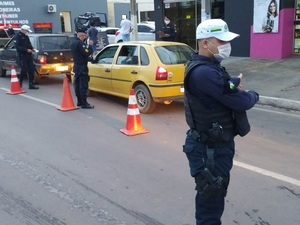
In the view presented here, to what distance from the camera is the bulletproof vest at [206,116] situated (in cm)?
259

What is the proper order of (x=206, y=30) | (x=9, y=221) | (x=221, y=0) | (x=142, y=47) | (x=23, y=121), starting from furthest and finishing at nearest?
1. (x=221, y=0)
2. (x=142, y=47)
3. (x=23, y=121)
4. (x=9, y=221)
5. (x=206, y=30)

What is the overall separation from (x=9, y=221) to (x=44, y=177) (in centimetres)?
104

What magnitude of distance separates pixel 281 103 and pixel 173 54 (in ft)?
8.31

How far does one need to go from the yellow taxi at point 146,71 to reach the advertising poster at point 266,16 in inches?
243

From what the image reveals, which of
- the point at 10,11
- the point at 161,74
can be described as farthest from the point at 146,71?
the point at 10,11

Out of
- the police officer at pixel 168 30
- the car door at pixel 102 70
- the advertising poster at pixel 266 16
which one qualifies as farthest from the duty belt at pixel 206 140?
the police officer at pixel 168 30

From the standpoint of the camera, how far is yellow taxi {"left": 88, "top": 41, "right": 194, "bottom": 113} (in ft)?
24.9

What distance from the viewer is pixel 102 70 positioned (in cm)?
893

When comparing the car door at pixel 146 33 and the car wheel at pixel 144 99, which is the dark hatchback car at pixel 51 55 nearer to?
the car wheel at pixel 144 99

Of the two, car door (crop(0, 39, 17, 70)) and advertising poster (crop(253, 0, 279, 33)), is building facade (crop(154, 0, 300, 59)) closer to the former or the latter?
advertising poster (crop(253, 0, 279, 33))

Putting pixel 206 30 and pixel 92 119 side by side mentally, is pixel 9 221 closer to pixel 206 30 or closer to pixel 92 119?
pixel 206 30

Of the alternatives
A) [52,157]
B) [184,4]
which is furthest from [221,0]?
[52,157]

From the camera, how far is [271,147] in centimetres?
564

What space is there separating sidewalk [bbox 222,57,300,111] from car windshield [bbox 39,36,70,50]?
534cm
